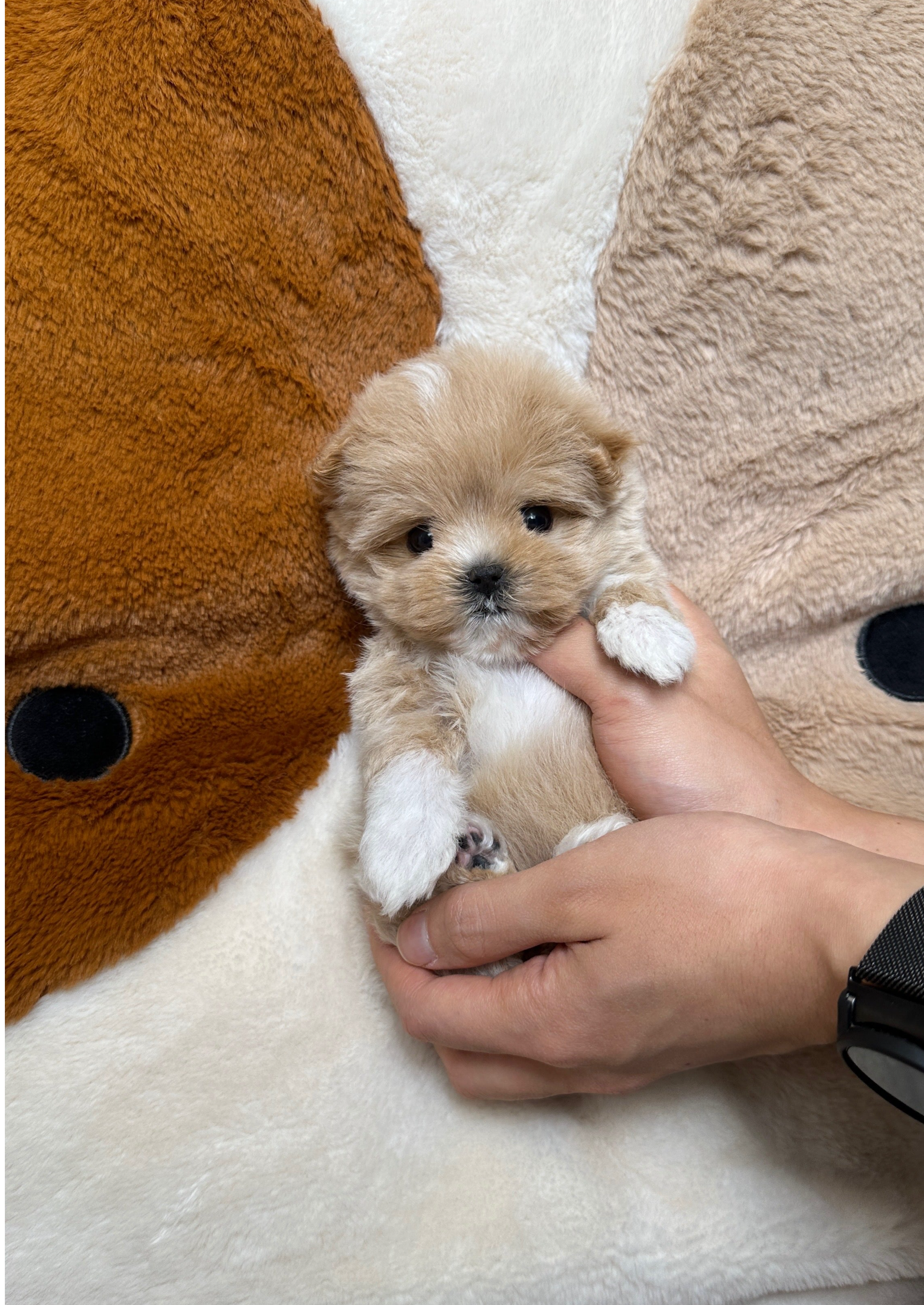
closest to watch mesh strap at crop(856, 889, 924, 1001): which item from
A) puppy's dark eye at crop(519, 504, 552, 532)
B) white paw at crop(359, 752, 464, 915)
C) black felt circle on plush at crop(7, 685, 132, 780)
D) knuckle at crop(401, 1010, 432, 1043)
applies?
white paw at crop(359, 752, 464, 915)

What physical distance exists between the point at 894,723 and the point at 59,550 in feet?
6.76

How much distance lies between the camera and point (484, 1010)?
1.56 metres

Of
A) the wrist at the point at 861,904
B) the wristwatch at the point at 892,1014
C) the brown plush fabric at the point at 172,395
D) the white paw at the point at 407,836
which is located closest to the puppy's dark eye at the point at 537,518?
the brown plush fabric at the point at 172,395

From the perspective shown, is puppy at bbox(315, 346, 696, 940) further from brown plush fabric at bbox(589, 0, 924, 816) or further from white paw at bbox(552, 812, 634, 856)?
brown plush fabric at bbox(589, 0, 924, 816)

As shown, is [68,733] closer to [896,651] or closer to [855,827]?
[855,827]

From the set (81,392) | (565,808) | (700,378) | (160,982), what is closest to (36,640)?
(81,392)

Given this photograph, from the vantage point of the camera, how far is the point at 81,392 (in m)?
1.57

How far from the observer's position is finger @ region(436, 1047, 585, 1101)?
162 centimetres

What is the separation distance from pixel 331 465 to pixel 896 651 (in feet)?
5.15

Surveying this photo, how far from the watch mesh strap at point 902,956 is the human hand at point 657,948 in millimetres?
78

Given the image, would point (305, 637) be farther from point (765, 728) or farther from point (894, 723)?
point (894, 723)

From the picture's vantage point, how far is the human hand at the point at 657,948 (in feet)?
4.18

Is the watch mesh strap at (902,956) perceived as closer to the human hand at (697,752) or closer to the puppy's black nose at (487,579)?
the human hand at (697,752)

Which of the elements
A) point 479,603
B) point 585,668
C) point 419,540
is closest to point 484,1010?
point 585,668
